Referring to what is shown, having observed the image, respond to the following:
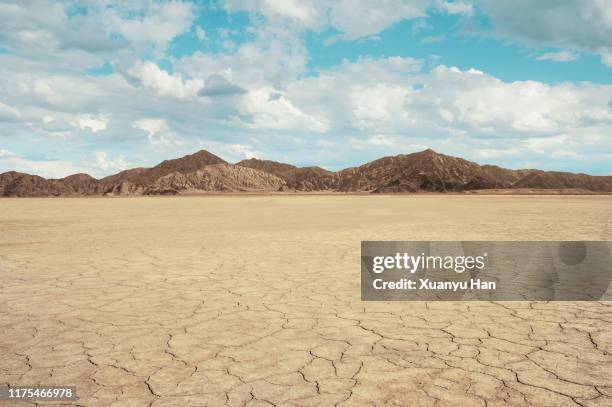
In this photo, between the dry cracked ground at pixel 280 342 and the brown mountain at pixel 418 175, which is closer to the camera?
the dry cracked ground at pixel 280 342

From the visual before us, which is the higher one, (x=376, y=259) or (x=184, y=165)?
(x=184, y=165)

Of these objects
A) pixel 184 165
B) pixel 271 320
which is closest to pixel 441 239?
pixel 271 320

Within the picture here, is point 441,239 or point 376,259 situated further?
point 441,239

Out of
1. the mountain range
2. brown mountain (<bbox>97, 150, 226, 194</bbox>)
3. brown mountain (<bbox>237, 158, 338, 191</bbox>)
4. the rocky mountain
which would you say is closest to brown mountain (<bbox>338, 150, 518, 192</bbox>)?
the mountain range

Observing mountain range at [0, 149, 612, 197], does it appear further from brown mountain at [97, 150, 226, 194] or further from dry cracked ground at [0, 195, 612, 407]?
dry cracked ground at [0, 195, 612, 407]

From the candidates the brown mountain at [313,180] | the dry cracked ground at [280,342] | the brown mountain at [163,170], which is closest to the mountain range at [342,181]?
the brown mountain at [313,180]

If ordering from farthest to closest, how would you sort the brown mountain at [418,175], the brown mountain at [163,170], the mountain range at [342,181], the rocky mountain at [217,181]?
the brown mountain at [163,170], the rocky mountain at [217,181], the mountain range at [342,181], the brown mountain at [418,175]

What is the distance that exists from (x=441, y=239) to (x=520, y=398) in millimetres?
7950

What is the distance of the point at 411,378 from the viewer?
2.98 m

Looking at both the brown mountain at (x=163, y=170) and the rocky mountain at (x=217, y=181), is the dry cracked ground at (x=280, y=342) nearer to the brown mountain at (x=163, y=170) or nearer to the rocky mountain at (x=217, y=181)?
the rocky mountain at (x=217, y=181)

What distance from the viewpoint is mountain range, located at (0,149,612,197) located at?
9319 centimetres

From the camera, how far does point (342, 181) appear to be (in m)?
111

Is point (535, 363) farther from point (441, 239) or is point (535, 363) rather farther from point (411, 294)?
point (441, 239)

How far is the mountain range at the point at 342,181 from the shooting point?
93.2m
